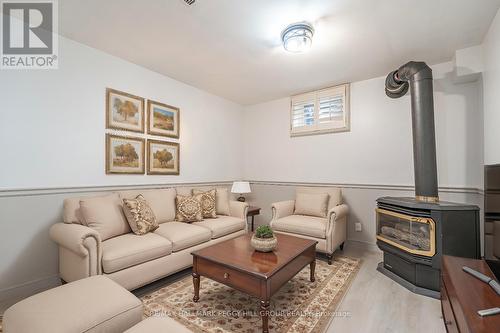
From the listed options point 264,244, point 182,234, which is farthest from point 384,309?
point 182,234

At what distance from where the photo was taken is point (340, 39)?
2400 mm

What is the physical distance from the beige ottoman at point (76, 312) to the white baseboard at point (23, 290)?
45.8 inches

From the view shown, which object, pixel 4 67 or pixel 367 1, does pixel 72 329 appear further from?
pixel 367 1

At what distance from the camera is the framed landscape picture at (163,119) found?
3184 mm

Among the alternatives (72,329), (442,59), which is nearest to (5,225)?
(72,329)

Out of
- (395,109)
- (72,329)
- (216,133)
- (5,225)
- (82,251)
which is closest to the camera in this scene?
(72,329)

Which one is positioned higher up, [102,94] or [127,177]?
[102,94]

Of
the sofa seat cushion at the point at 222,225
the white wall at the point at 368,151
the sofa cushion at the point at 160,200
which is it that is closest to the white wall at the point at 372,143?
the white wall at the point at 368,151

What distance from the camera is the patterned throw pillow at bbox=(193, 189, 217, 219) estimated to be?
3.21 meters

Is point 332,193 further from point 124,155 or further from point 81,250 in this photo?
point 81,250

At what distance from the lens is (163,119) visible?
333cm

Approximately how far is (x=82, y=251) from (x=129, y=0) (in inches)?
81.4

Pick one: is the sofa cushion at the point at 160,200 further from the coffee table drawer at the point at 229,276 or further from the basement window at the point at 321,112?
the basement window at the point at 321,112

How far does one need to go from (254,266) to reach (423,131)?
7.59 feet
